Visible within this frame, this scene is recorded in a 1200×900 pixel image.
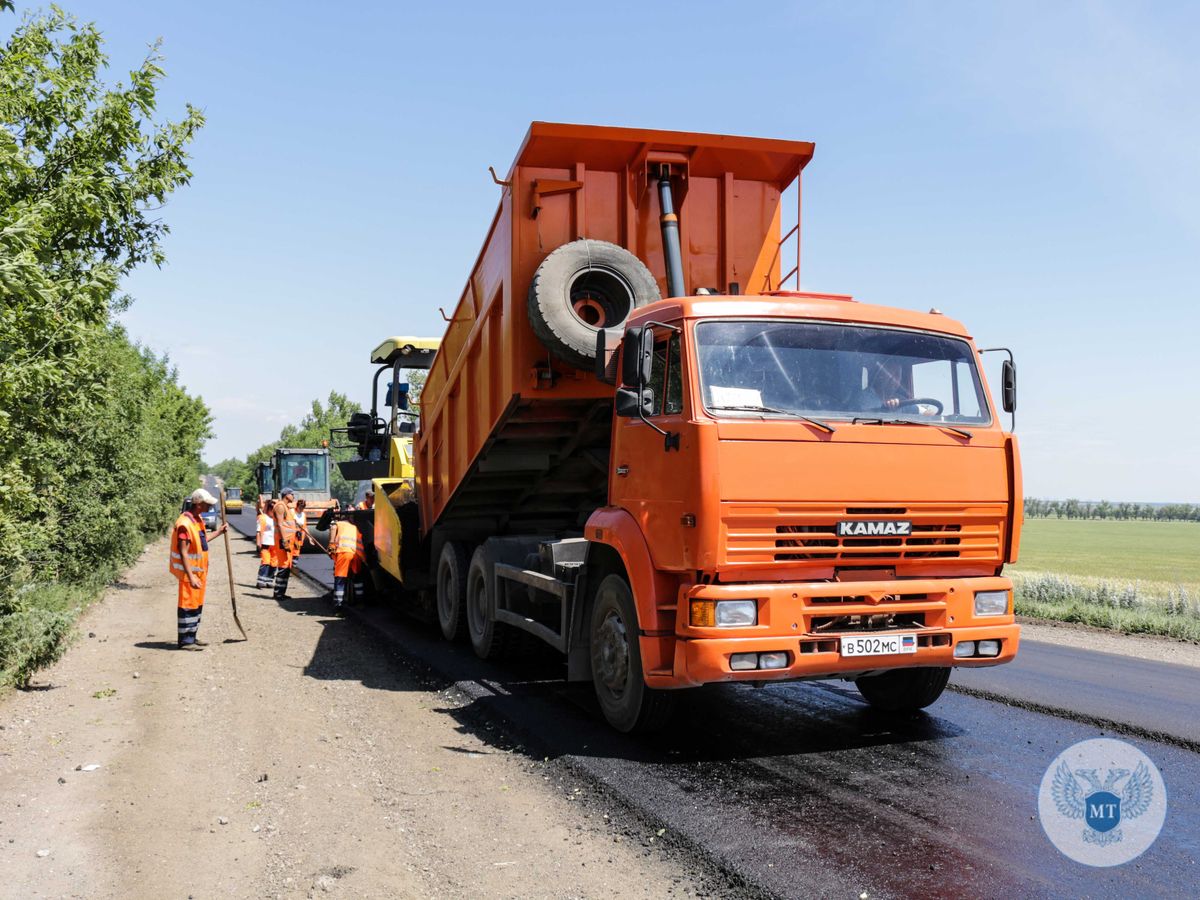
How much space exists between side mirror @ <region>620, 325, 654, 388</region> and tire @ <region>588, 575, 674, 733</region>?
1288 millimetres

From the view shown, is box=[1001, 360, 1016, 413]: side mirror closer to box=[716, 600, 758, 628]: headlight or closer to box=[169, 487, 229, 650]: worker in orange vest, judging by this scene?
box=[716, 600, 758, 628]: headlight

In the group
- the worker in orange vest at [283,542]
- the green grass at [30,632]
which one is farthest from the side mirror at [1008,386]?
the worker in orange vest at [283,542]

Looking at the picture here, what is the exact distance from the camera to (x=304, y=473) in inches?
1165

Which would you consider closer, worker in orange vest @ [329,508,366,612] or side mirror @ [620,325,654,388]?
side mirror @ [620,325,654,388]

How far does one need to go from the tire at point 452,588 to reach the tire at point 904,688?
4.35 meters

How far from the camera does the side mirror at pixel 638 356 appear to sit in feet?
18.1

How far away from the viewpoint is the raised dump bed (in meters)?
7.00

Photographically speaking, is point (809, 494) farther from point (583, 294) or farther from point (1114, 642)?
point (1114, 642)

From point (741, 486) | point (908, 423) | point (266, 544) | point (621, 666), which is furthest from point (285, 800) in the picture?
point (266, 544)

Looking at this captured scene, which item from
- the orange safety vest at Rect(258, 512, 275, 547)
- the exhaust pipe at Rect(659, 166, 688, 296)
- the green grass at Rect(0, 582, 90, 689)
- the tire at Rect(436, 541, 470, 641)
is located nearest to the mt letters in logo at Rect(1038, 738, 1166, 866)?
the exhaust pipe at Rect(659, 166, 688, 296)

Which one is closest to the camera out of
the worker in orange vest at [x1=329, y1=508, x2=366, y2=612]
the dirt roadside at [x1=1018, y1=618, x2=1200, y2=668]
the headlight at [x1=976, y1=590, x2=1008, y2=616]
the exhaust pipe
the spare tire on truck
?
the headlight at [x1=976, y1=590, x2=1008, y2=616]

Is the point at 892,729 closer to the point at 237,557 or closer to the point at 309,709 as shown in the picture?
the point at 309,709

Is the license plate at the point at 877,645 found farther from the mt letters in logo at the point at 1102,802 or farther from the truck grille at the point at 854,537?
the mt letters in logo at the point at 1102,802

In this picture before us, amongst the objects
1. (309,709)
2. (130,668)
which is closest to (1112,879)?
(309,709)
